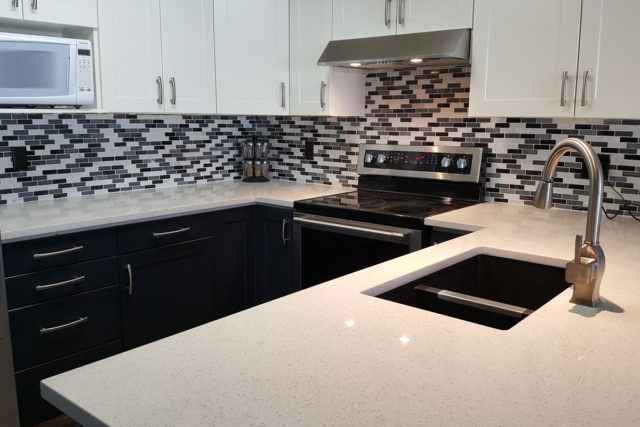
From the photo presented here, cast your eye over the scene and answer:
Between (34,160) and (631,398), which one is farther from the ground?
(34,160)

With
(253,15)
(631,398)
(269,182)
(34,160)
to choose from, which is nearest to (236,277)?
(269,182)

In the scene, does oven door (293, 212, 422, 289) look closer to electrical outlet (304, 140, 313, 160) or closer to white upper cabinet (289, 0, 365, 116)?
white upper cabinet (289, 0, 365, 116)

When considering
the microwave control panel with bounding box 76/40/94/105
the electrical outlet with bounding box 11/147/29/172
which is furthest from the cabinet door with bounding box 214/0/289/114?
the electrical outlet with bounding box 11/147/29/172

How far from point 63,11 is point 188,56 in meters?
0.66

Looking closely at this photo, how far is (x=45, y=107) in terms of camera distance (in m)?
2.41

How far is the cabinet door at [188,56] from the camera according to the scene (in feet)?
9.37

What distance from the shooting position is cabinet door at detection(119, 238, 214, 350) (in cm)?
254

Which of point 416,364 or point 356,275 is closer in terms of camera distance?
point 416,364

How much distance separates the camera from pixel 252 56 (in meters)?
3.17

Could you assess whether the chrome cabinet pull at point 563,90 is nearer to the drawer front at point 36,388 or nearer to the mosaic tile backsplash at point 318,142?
the mosaic tile backsplash at point 318,142

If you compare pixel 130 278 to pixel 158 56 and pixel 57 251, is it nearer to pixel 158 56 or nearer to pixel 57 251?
pixel 57 251

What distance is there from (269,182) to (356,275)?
86.9 inches

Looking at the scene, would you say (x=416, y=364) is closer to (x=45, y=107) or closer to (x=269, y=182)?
(x=45, y=107)

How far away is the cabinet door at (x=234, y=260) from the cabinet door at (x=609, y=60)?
1.70 metres
